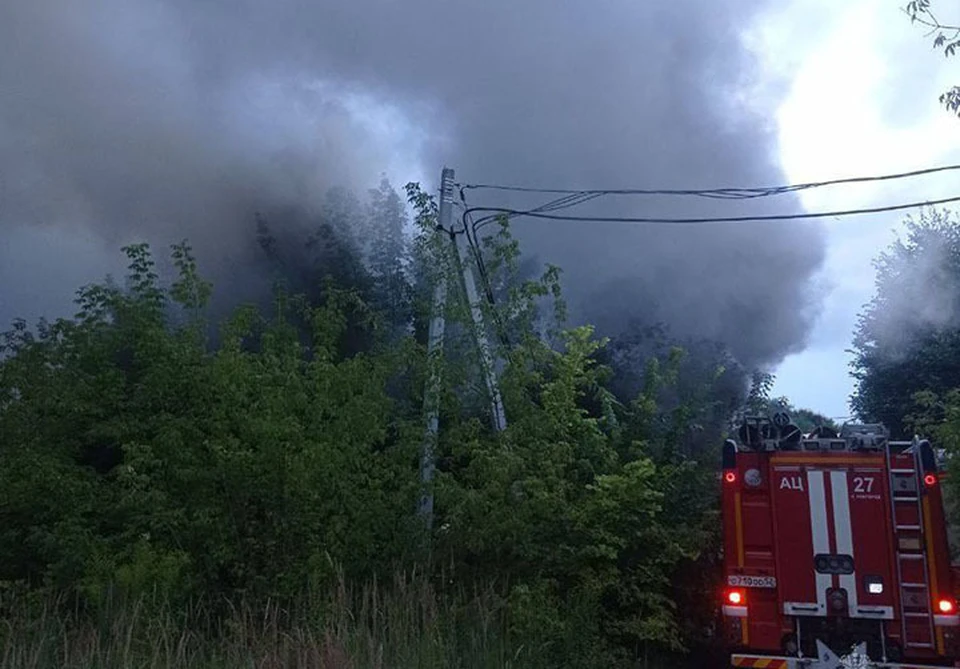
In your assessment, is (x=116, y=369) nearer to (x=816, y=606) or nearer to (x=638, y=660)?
(x=638, y=660)

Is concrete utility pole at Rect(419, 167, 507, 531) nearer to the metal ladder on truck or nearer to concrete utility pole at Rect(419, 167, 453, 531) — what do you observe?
concrete utility pole at Rect(419, 167, 453, 531)

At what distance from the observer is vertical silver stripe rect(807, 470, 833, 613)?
8.76m

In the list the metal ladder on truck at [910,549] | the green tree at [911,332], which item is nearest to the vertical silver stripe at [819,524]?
the metal ladder on truck at [910,549]

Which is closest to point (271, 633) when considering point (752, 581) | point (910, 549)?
point (752, 581)

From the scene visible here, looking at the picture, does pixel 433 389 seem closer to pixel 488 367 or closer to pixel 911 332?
pixel 488 367

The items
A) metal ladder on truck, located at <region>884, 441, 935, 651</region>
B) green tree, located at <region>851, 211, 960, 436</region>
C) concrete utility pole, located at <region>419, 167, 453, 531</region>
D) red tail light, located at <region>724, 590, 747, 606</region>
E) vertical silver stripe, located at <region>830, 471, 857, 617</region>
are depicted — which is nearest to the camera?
metal ladder on truck, located at <region>884, 441, 935, 651</region>

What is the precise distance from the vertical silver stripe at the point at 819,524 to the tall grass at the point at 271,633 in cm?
287

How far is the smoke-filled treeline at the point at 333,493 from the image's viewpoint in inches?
285

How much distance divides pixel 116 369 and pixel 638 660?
5637 mm

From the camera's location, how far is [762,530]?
355 inches

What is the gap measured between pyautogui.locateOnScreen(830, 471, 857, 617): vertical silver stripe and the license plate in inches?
23.3

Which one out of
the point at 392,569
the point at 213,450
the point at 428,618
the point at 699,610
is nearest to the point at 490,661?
the point at 428,618

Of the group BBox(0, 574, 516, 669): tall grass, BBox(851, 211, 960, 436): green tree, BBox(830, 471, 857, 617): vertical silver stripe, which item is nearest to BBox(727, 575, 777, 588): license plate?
BBox(830, 471, 857, 617): vertical silver stripe

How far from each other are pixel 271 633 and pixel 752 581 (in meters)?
4.45
